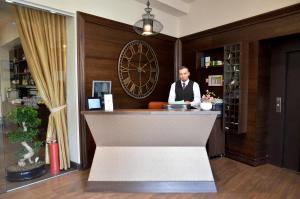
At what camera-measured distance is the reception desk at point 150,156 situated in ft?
9.23

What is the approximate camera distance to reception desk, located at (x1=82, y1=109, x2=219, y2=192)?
2814 mm

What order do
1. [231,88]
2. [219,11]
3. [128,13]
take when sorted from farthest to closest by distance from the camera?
[219,11] → [128,13] → [231,88]

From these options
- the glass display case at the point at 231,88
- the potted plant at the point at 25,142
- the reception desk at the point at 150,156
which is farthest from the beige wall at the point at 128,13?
the reception desk at the point at 150,156

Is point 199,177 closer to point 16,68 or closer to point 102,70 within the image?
point 102,70

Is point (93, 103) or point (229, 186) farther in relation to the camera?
point (93, 103)

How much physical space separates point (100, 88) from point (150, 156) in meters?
1.62

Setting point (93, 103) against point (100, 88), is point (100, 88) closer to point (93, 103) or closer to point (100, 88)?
point (100, 88)

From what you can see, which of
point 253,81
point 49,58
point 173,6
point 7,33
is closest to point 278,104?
point 253,81

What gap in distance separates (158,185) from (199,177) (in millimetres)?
553

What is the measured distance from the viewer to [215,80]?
4621 millimetres

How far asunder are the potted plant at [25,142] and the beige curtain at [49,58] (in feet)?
0.72

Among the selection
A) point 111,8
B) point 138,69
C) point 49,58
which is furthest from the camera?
point 138,69

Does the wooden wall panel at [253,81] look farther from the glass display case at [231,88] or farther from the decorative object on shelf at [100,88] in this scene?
the decorative object on shelf at [100,88]

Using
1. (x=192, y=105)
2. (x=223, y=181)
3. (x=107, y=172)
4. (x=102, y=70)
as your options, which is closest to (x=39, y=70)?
(x=102, y=70)
